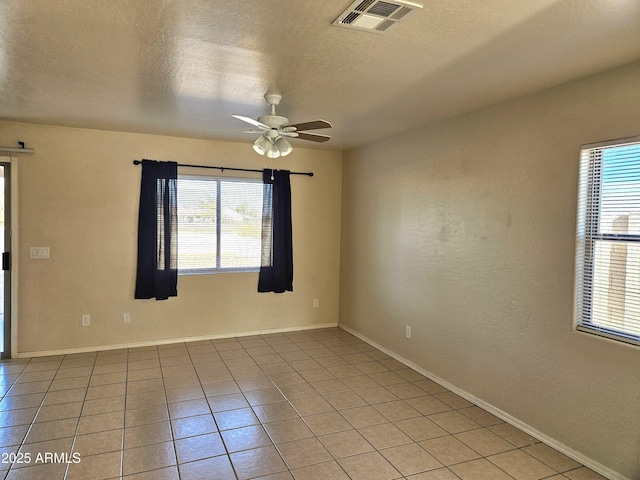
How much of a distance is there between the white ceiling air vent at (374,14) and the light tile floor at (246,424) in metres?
2.50

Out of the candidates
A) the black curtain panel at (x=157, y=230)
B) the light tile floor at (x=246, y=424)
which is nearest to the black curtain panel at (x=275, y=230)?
the black curtain panel at (x=157, y=230)

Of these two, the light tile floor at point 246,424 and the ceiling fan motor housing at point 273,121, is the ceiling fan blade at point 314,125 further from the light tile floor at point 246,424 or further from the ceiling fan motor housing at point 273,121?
the light tile floor at point 246,424

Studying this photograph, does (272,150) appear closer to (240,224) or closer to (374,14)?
(374,14)

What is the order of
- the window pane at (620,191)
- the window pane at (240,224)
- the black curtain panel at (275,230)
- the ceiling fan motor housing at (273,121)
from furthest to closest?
1. the black curtain panel at (275,230)
2. the window pane at (240,224)
3. the ceiling fan motor housing at (273,121)
4. the window pane at (620,191)

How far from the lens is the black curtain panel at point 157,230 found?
15.6 feet

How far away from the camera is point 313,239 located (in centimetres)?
574

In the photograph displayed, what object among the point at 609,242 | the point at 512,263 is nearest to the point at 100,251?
the point at 512,263

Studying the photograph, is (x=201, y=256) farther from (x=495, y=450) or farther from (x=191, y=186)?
(x=495, y=450)

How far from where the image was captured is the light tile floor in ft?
8.37

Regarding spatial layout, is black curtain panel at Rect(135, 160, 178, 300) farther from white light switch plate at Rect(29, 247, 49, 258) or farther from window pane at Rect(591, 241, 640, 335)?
window pane at Rect(591, 241, 640, 335)

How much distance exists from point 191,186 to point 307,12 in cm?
349

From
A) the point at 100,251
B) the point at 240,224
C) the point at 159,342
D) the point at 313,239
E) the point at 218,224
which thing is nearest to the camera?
the point at 100,251

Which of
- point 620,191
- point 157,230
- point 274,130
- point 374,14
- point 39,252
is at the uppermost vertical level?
point 374,14

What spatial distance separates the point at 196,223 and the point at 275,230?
986 millimetres
